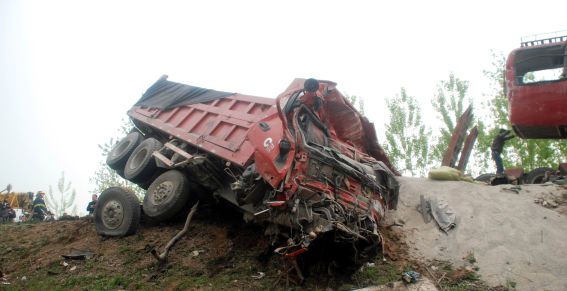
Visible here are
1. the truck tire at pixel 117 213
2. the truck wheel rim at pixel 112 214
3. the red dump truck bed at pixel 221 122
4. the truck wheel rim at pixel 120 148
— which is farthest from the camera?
the truck wheel rim at pixel 120 148

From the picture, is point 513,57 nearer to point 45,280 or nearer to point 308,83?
point 308,83

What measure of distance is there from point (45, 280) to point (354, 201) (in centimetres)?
395

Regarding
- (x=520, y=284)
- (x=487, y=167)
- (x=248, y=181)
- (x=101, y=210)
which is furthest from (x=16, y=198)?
(x=487, y=167)

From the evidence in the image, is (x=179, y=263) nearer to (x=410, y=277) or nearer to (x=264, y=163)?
(x=264, y=163)

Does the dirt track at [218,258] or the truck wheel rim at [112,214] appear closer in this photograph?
the dirt track at [218,258]

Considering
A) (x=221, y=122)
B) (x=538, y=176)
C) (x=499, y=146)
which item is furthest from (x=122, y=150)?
(x=538, y=176)

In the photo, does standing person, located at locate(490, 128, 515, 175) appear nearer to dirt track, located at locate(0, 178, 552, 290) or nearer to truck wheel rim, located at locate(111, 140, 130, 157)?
dirt track, located at locate(0, 178, 552, 290)

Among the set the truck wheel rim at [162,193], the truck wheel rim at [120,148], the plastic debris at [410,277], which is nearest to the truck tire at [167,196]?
the truck wheel rim at [162,193]

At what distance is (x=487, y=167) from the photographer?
16.4 meters

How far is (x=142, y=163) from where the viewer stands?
6.97 m

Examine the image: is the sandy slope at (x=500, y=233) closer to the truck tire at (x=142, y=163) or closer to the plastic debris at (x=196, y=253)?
the plastic debris at (x=196, y=253)

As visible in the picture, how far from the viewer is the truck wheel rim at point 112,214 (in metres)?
6.37

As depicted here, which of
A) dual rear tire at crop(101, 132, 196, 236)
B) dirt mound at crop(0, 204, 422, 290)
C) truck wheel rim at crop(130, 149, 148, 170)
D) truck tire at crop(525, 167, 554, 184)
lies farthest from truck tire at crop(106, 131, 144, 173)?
truck tire at crop(525, 167, 554, 184)

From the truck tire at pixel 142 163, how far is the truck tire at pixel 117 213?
54 centimetres
